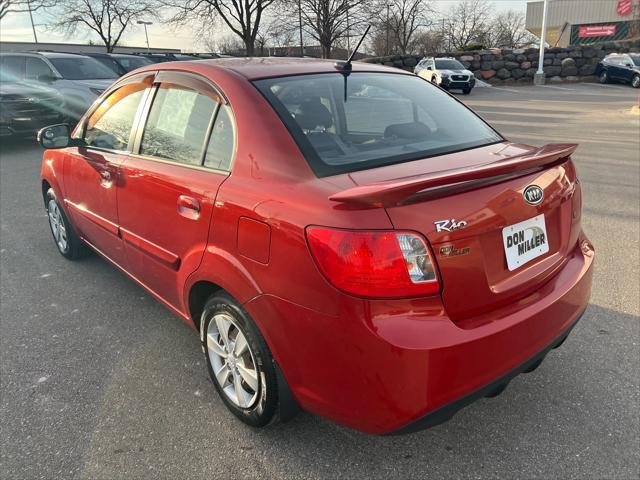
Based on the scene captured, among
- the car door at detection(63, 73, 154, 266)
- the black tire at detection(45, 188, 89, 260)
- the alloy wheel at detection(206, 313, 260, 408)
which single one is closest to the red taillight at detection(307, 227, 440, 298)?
the alloy wheel at detection(206, 313, 260, 408)

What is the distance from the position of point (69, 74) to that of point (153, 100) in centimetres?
964

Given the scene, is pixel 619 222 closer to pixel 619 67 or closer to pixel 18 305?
pixel 18 305

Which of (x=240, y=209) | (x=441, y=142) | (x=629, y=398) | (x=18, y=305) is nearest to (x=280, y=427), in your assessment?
(x=240, y=209)

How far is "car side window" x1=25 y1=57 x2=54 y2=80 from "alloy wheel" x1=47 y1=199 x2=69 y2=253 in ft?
25.6

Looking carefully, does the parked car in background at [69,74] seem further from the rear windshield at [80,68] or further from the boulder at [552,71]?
the boulder at [552,71]

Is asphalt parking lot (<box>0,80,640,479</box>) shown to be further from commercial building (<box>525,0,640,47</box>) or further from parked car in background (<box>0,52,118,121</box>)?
commercial building (<box>525,0,640,47</box>)

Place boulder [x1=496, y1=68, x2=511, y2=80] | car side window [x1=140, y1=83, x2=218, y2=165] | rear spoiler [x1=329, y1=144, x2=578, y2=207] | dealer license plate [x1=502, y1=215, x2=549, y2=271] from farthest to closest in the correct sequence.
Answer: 1. boulder [x1=496, y1=68, x2=511, y2=80]
2. car side window [x1=140, y1=83, x2=218, y2=165]
3. dealer license plate [x1=502, y1=215, x2=549, y2=271]
4. rear spoiler [x1=329, y1=144, x2=578, y2=207]

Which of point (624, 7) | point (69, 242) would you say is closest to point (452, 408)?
point (69, 242)

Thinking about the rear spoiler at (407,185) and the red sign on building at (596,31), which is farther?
the red sign on building at (596,31)

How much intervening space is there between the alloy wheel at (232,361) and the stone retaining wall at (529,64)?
29.6 metres

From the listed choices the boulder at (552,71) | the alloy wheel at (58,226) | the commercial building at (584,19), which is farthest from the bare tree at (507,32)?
the alloy wheel at (58,226)

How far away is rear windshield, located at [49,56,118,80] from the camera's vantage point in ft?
36.1

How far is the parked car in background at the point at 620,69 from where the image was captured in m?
26.4

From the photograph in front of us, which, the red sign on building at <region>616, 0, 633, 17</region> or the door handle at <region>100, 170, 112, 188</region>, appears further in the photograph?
the red sign on building at <region>616, 0, 633, 17</region>
